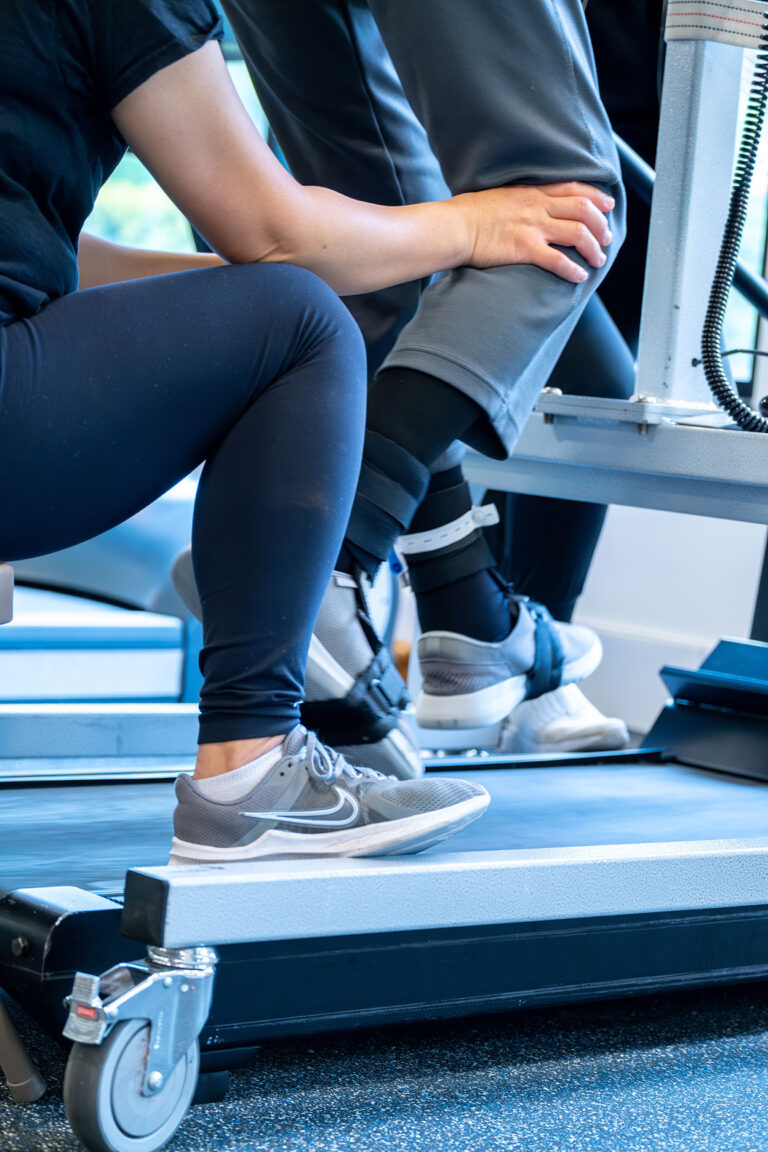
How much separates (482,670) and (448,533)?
19 cm

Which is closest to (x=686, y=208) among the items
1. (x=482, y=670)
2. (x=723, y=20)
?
(x=723, y=20)

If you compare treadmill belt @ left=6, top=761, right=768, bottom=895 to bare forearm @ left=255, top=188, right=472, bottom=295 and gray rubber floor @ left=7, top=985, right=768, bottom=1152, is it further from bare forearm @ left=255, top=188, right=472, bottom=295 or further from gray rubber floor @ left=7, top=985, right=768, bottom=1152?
bare forearm @ left=255, top=188, right=472, bottom=295

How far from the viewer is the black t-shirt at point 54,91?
3.15 feet

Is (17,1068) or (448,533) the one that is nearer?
(17,1068)

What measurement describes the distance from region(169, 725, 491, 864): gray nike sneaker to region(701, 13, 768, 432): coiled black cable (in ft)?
2.82

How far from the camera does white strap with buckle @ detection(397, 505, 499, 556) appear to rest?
1690 millimetres

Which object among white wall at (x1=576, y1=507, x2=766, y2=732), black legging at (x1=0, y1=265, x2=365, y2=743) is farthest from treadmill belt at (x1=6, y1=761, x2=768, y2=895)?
white wall at (x1=576, y1=507, x2=766, y2=732)

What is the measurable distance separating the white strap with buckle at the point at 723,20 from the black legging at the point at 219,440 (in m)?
0.88

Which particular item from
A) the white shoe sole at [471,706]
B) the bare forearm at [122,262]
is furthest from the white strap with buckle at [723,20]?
the white shoe sole at [471,706]

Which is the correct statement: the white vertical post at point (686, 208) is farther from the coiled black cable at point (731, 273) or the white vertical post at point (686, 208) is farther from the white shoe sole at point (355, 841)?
the white shoe sole at point (355, 841)

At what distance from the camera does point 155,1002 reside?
3.06 ft

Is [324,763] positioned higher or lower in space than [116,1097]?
higher

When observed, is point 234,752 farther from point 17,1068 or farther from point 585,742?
point 585,742

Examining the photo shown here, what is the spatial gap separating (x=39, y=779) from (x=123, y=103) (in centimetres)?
103
